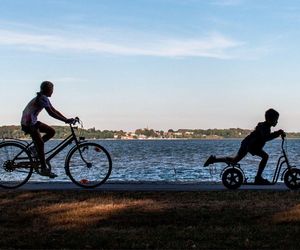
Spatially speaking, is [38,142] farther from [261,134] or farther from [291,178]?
[291,178]

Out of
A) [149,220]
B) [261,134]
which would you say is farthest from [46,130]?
[261,134]

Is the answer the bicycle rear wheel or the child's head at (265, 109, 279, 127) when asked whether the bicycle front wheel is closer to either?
the bicycle rear wheel

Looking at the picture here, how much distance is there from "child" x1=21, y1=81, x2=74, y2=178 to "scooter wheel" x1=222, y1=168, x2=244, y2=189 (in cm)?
346

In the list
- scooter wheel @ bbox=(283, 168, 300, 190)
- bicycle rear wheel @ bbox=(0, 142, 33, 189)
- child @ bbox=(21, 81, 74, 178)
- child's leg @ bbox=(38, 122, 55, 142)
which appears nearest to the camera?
child @ bbox=(21, 81, 74, 178)

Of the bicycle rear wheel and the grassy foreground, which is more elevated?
the bicycle rear wheel

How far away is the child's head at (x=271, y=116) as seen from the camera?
11.5m

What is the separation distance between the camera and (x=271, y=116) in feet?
37.7

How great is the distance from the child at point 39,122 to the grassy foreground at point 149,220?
90 cm

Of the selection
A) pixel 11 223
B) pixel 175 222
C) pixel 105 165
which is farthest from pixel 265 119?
pixel 11 223

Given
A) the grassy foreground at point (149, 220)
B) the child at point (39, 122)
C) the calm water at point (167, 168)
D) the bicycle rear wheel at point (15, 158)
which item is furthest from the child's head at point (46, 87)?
the calm water at point (167, 168)

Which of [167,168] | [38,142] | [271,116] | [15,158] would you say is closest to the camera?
[38,142]

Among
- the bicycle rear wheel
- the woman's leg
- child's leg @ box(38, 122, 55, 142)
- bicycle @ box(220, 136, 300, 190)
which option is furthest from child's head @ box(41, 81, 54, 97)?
bicycle @ box(220, 136, 300, 190)

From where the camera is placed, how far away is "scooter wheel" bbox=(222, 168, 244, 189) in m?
11.9

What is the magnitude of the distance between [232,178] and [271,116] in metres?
1.57
